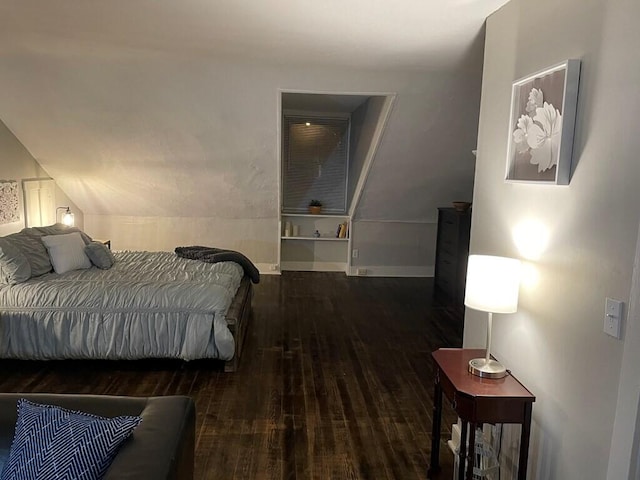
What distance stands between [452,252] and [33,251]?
4464mm

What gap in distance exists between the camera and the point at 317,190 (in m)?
7.07

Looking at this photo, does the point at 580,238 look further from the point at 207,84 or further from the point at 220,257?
the point at 207,84

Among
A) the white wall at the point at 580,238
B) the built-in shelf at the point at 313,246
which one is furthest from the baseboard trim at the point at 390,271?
the white wall at the point at 580,238

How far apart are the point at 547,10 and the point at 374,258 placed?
5.19 meters

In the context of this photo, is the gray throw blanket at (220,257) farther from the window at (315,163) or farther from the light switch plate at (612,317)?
the light switch plate at (612,317)

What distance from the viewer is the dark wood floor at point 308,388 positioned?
2561mm

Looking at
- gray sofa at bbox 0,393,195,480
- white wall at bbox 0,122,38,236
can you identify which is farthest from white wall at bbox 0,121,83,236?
gray sofa at bbox 0,393,195,480

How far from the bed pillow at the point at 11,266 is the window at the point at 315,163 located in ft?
12.7

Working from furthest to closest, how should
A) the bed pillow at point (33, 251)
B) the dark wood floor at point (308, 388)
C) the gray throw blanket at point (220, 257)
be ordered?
the gray throw blanket at point (220, 257) < the bed pillow at point (33, 251) < the dark wood floor at point (308, 388)

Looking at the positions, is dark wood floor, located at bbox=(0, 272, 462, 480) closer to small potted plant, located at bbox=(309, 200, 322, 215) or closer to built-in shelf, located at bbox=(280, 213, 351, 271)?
built-in shelf, located at bbox=(280, 213, 351, 271)

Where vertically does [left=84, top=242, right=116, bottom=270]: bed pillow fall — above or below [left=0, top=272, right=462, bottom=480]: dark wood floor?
above

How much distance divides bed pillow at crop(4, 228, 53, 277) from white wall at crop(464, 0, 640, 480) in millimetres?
3580

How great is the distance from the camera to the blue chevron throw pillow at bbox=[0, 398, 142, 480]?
131cm

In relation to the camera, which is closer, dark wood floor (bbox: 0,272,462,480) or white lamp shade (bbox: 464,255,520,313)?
white lamp shade (bbox: 464,255,520,313)
